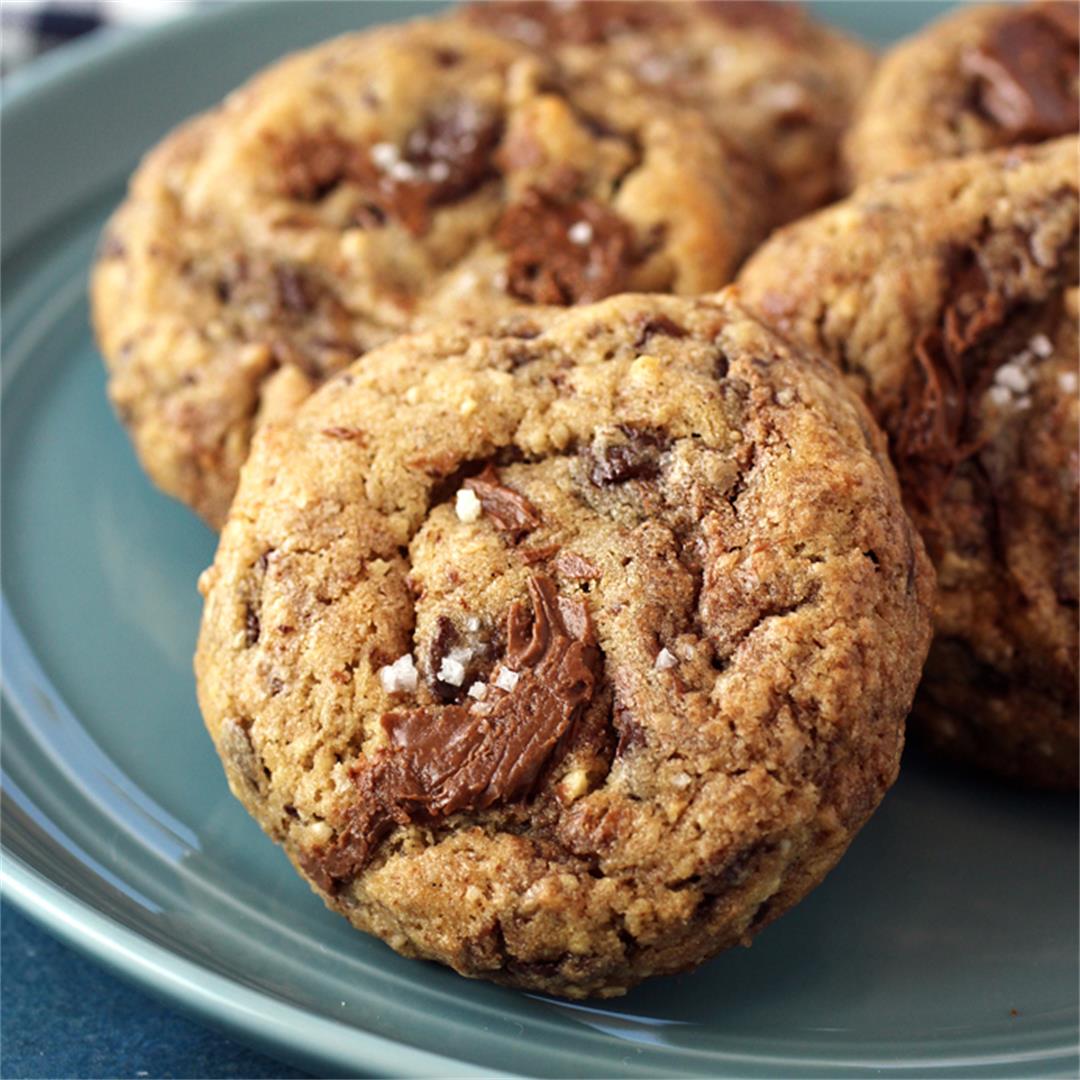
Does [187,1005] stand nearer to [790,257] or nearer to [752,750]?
[752,750]

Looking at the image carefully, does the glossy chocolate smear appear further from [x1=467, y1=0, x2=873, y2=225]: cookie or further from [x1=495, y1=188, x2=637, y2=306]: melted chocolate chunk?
[x1=467, y1=0, x2=873, y2=225]: cookie

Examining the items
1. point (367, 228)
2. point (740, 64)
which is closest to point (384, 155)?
point (367, 228)

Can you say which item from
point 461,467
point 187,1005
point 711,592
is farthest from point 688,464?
point 187,1005

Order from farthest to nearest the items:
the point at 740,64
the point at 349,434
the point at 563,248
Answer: the point at 740,64, the point at 563,248, the point at 349,434

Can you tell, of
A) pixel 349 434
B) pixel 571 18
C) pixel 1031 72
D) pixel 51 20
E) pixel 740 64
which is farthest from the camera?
pixel 51 20

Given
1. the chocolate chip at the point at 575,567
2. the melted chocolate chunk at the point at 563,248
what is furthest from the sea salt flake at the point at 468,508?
the melted chocolate chunk at the point at 563,248

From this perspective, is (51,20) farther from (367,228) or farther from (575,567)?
(575,567)
